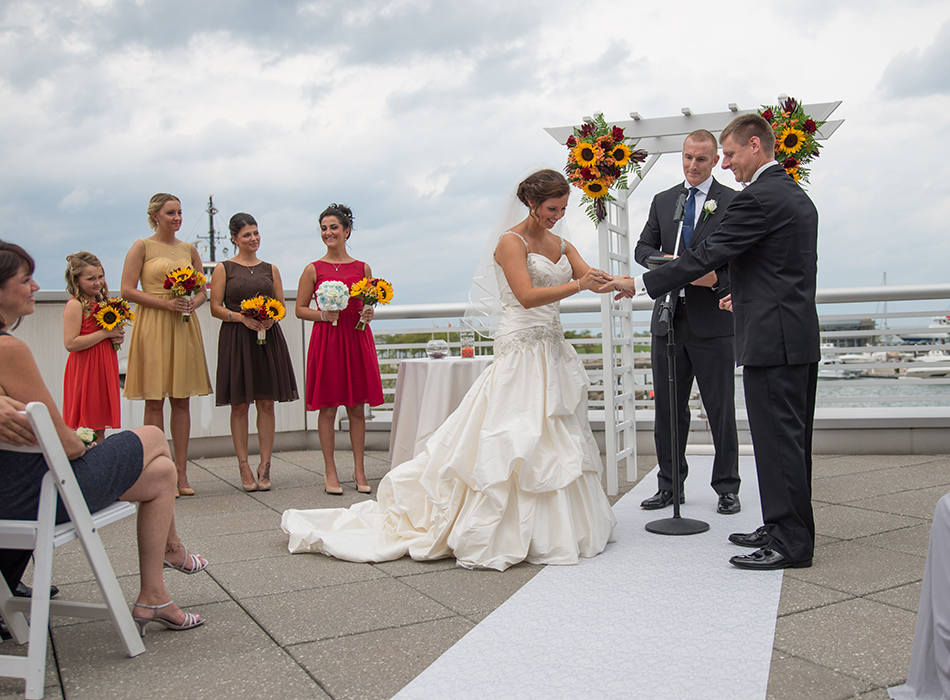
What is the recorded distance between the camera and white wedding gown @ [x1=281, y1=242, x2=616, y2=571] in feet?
11.6

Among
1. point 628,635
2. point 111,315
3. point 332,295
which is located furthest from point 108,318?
point 628,635

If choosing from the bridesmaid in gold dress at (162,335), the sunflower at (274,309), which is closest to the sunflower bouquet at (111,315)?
the bridesmaid in gold dress at (162,335)

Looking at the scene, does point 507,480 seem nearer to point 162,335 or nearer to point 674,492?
point 674,492

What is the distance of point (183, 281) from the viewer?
16.9 ft

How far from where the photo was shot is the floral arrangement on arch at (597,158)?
4707 mm

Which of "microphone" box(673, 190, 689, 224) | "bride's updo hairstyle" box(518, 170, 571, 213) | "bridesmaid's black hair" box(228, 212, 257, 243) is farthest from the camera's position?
"bridesmaid's black hair" box(228, 212, 257, 243)

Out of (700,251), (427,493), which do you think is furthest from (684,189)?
(427,493)

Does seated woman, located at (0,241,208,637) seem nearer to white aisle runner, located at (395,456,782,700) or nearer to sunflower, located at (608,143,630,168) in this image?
white aisle runner, located at (395,456,782,700)

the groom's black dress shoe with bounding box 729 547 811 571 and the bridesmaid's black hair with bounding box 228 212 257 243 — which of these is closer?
the groom's black dress shoe with bounding box 729 547 811 571

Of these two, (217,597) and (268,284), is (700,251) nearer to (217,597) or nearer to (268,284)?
(217,597)

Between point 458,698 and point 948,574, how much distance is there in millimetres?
1277

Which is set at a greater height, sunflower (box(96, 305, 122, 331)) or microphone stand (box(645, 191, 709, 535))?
sunflower (box(96, 305, 122, 331))

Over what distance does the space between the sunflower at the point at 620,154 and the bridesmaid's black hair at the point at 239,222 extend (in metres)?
2.64

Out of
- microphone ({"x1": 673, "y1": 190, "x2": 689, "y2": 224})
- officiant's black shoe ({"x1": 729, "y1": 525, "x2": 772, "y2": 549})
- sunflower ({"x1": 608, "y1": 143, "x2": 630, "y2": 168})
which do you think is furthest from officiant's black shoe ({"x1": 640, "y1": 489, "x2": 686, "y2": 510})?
sunflower ({"x1": 608, "y1": 143, "x2": 630, "y2": 168})
